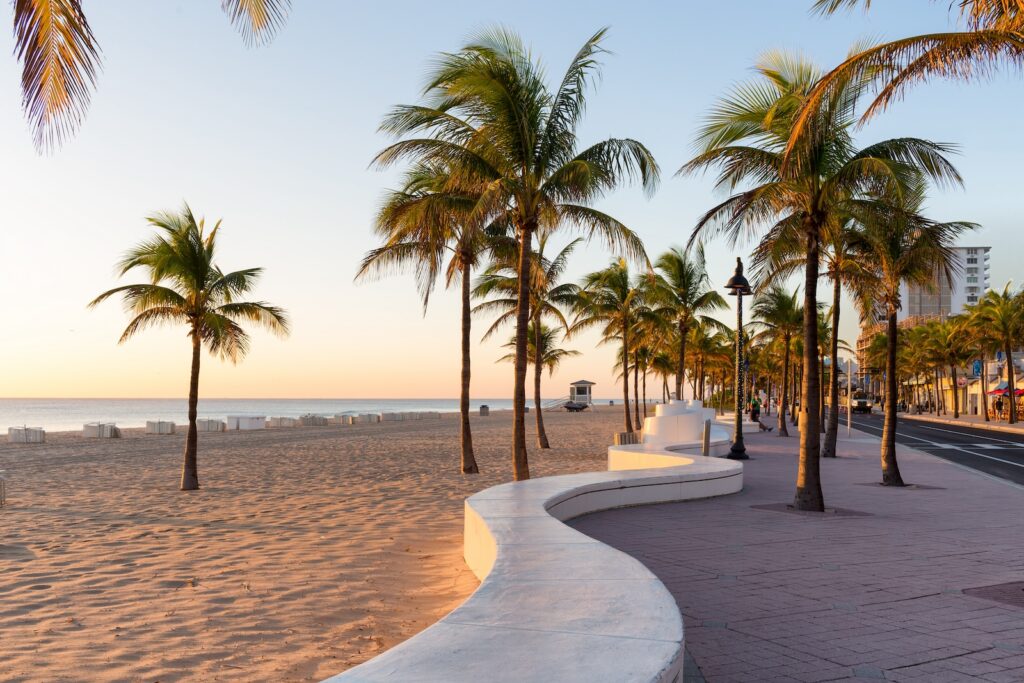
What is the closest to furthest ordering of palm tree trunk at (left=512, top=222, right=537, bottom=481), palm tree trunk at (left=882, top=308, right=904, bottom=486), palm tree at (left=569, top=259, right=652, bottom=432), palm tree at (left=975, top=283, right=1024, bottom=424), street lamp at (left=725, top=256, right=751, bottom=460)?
palm tree trunk at (left=512, top=222, right=537, bottom=481), palm tree trunk at (left=882, top=308, right=904, bottom=486), street lamp at (left=725, top=256, right=751, bottom=460), palm tree at (left=569, top=259, right=652, bottom=432), palm tree at (left=975, top=283, right=1024, bottom=424)

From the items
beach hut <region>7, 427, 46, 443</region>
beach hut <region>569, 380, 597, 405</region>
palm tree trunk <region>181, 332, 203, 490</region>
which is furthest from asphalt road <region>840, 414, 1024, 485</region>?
beach hut <region>569, 380, 597, 405</region>

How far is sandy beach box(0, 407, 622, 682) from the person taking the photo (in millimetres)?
5762

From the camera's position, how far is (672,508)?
439 inches

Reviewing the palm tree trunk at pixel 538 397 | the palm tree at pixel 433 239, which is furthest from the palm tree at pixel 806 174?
the palm tree trunk at pixel 538 397

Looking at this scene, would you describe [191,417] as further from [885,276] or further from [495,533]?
[885,276]

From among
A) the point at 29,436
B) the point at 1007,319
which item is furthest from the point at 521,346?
the point at 1007,319

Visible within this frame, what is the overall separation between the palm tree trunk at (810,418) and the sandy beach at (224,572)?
16.8 feet

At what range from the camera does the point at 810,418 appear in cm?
1139

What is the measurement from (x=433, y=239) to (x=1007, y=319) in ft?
171

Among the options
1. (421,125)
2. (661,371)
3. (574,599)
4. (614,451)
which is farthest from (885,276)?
(661,371)

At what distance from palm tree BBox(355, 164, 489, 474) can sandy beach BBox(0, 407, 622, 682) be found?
10.4 ft

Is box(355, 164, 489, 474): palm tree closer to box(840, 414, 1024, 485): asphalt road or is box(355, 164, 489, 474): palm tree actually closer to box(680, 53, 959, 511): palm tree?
box(680, 53, 959, 511): palm tree

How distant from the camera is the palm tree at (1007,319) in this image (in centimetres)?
5372

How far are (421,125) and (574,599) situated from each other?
12498mm
